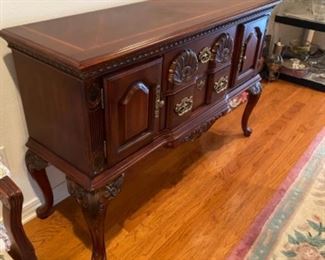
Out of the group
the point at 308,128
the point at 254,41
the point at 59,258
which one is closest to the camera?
the point at 59,258

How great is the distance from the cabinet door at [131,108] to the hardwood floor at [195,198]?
502 mm

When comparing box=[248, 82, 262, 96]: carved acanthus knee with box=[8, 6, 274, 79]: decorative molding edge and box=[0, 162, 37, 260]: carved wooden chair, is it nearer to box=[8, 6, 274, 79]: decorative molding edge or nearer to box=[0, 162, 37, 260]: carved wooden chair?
box=[8, 6, 274, 79]: decorative molding edge

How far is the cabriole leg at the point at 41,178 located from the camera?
3.93 ft

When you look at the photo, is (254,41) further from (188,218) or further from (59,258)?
(59,258)

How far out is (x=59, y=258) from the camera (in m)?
1.28

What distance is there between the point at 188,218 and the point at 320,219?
24.2 inches

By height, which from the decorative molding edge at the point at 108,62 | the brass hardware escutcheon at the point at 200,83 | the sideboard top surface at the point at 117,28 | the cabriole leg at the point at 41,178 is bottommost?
the cabriole leg at the point at 41,178

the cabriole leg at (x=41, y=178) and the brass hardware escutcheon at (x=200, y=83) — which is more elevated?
the brass hardware escutcheon at (x=200, y=83)

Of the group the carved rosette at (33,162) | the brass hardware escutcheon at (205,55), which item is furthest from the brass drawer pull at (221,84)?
the carved rosette at (33,162)

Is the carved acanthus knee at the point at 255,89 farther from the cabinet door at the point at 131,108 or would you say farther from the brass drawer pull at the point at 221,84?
the cabinet door at the point at 131,108

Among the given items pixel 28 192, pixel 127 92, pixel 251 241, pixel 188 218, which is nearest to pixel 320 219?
pixel 251 241

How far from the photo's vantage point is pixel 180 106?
119 centimetres

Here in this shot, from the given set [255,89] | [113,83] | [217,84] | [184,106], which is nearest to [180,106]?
[184,106]

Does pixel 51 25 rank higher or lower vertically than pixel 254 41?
higher
